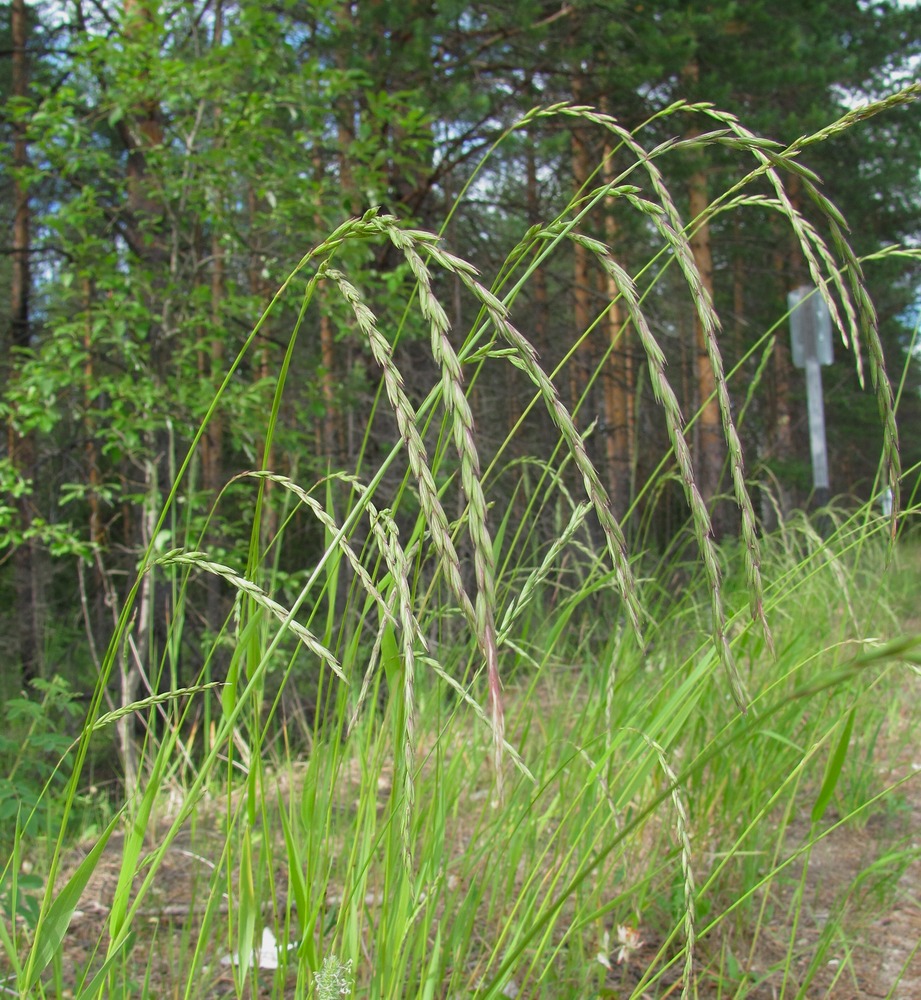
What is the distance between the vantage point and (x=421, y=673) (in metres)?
1.93

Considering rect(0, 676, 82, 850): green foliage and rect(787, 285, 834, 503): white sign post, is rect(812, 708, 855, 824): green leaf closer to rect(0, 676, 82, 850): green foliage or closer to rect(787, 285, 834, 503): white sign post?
rect(0, 676, 82, 850): green foliage

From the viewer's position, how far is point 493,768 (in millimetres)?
835

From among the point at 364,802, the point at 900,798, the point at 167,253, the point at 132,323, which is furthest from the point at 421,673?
the point at 167,253

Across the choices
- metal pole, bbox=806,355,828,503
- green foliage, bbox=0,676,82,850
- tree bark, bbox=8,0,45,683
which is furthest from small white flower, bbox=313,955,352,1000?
tree bark, bbox=8,0,45,683

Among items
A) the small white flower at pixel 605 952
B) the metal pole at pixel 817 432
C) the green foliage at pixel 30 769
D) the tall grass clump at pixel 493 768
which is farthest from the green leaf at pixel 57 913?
the metal pole at pixel 817 432

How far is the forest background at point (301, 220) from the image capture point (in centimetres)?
417

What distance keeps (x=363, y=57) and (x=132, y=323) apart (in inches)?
118

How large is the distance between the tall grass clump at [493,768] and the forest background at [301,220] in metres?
0.13

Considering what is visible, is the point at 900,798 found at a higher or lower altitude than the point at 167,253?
lower

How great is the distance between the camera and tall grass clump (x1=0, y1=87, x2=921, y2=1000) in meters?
0.52

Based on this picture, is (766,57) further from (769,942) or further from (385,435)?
(769,942)

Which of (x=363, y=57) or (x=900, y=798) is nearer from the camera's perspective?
(x=900, y=798)

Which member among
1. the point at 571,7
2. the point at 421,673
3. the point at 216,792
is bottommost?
the point at 216,792

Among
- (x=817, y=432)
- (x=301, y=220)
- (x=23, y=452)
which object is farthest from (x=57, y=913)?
(x=23, y=452)
